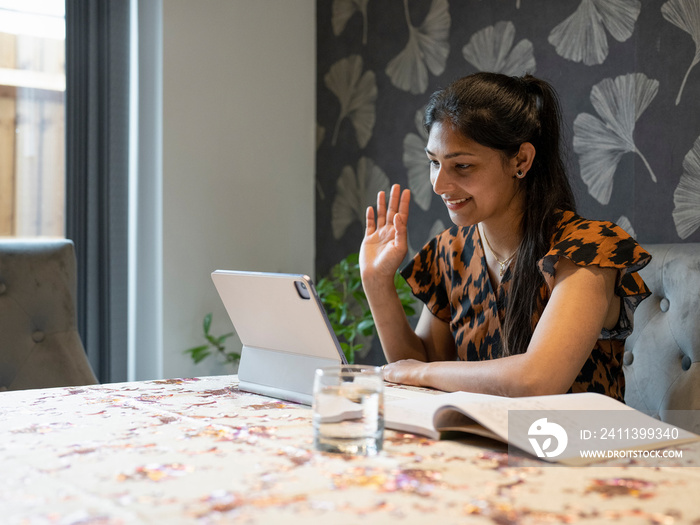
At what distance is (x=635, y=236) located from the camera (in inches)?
80.5

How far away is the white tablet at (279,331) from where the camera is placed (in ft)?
3.69

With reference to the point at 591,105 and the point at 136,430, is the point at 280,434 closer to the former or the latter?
the point at 136,430

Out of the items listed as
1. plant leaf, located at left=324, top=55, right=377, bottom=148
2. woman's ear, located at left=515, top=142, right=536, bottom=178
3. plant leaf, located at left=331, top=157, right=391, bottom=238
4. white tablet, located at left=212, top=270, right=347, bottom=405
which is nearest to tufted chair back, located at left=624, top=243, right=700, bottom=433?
woman's ear, located at left=515, top=142, right=536, bottom=178

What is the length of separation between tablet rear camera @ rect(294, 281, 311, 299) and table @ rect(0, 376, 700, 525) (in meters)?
0.20

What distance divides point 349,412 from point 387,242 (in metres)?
0.89

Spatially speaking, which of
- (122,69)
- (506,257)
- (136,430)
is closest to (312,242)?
(122,69)

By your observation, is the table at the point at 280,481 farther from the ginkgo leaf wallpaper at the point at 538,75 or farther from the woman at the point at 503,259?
the ginkgo leaf wallpaper at the point at 538,75

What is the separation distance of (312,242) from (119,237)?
87 centimetres

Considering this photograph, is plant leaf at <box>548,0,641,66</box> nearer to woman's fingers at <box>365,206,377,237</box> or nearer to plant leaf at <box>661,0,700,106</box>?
plant leaf at <box>661,0,700,106</box>

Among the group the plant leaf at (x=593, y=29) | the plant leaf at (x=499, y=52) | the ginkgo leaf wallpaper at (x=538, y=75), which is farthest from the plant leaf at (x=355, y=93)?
the plant leaf at (x=593, y=29)

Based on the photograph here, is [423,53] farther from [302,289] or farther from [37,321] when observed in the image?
[302,289]

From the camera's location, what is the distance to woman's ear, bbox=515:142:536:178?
161 cm

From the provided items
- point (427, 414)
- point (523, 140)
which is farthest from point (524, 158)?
point (427, 414)

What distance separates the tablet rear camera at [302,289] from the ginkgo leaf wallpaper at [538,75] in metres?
1.25
